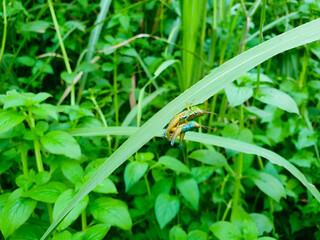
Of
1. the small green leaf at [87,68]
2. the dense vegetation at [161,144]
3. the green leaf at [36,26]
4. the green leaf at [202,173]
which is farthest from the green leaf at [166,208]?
the green leaf at [36,26]

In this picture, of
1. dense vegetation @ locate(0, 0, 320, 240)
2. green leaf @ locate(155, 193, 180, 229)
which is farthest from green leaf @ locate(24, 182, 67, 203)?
green leaf @ locate(155, 193, 180, 229)

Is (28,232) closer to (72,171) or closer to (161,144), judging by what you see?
(72,171)

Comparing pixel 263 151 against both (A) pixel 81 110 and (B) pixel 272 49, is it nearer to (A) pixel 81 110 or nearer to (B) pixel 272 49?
(B) pixel 272 49

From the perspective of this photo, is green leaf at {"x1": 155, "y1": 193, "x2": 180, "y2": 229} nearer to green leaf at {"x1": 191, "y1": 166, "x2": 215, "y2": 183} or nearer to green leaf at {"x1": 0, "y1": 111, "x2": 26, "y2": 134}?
green leaf at {"x1": 191, "y1": 166, "x2": 215, "y2": 183}

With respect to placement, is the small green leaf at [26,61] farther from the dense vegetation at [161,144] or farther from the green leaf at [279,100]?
the green leaf at [279,100]

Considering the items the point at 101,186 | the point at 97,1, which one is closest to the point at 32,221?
the point at 101,186

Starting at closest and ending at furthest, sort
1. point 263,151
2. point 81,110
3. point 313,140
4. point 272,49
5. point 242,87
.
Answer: point 272,49, point 263,151, point 242,87, point 81,110, point 313,140

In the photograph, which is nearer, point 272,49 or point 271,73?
point 272,49

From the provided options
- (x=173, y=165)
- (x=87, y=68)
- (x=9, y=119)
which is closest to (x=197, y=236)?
(x=173, y=165)
